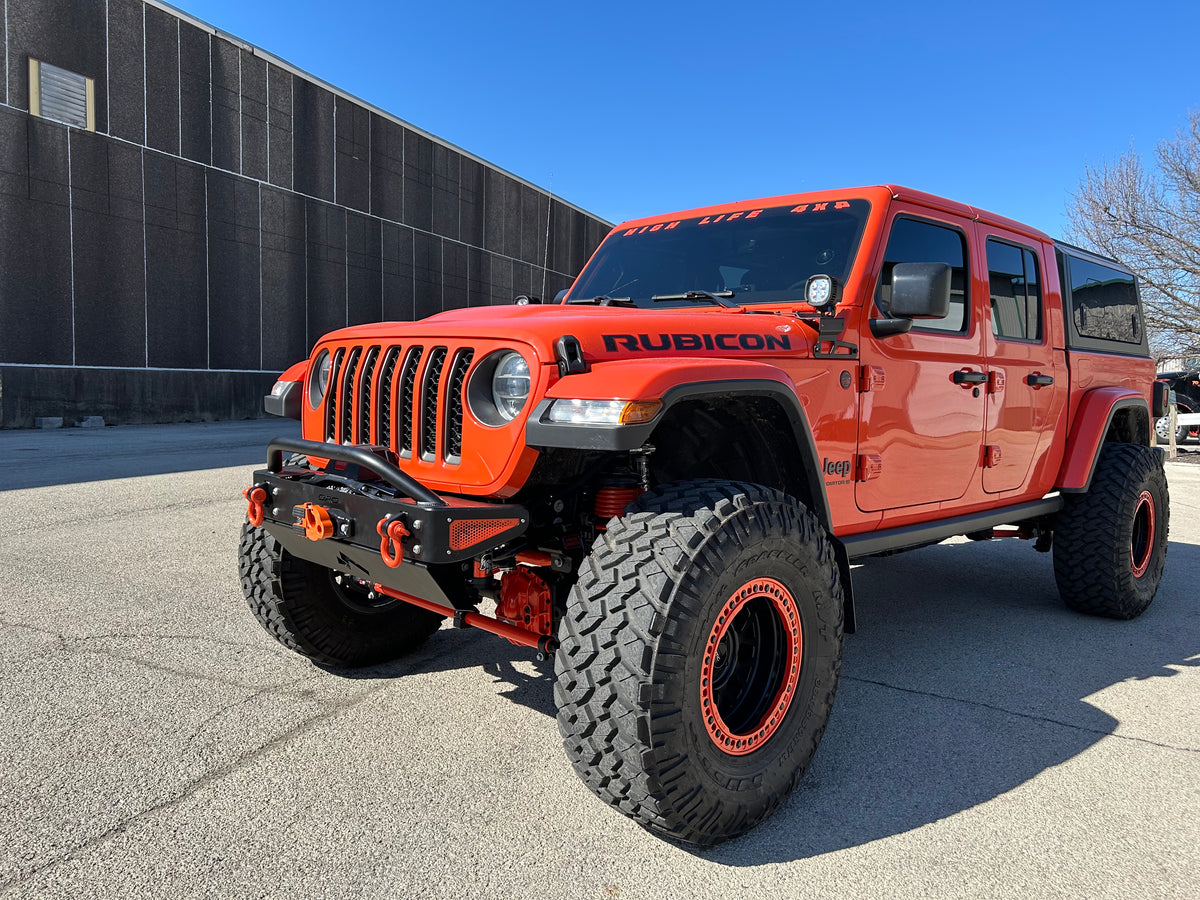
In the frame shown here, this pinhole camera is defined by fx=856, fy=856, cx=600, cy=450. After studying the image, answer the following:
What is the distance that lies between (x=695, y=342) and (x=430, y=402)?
35.0 inches

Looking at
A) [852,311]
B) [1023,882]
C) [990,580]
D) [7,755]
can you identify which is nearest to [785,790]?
[1023,882]

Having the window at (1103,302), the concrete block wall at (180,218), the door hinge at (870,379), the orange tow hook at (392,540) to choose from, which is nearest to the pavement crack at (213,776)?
the orange tow hook at (392,540)

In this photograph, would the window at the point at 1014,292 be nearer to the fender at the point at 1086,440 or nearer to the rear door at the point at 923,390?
the rear door at the point at 923,390

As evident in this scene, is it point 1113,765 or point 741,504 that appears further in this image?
point 1113,765

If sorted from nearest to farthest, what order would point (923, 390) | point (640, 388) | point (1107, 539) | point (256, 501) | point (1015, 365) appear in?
point (640, 388) → point (256, 501) → point (923, 390) → point (1015, 365) → point (1107, 539)

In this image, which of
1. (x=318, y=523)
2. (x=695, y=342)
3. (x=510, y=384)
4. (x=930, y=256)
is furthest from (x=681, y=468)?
(x=930, y=256)

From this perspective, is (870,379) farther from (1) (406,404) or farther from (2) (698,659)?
(1) (406,404)

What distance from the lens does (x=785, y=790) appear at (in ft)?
8.64

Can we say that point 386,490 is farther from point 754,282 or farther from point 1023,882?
point 1023,882

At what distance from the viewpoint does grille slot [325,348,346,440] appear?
3119 mm

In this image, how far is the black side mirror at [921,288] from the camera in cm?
310

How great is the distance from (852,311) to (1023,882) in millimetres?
1979

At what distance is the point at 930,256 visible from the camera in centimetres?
377

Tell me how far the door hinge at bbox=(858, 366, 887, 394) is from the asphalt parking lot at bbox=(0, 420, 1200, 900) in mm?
1302
